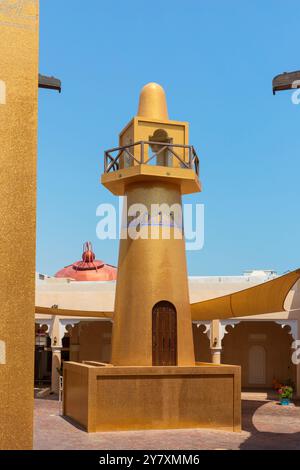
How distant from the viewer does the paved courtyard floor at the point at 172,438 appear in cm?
1259

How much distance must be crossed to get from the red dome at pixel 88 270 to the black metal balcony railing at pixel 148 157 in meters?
26.0

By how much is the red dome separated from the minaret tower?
26515mm

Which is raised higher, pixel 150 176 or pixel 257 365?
pixel 150 176

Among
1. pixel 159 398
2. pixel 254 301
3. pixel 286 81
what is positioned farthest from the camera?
pixel 254 301

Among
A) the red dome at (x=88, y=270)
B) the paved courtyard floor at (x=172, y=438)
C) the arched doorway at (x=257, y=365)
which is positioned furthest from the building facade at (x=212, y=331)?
the red dome at (x=88, y=270)

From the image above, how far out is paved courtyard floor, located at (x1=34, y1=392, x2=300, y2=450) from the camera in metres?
12.6

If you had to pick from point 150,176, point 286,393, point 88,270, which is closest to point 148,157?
point 150,176

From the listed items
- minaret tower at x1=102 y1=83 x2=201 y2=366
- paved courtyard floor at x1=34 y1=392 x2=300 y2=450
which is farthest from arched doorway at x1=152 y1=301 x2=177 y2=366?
paved courtyard floor at x1=34 y1=392 x2=300 y2=450

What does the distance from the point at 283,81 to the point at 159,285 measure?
6.21 m

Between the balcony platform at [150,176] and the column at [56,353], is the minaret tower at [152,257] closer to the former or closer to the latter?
the balcony platform at [150,176]

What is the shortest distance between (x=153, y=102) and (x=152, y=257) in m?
4.29

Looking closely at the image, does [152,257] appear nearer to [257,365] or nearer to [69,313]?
[69,313]

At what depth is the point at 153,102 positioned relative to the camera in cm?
1619
